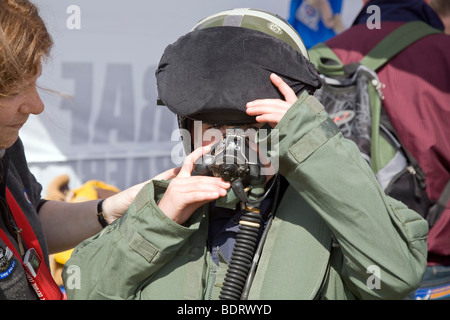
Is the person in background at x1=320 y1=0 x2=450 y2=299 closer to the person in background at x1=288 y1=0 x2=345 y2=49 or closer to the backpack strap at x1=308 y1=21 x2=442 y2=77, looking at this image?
the backpack strap at x1=308 y1=21 x2=442 y2=77

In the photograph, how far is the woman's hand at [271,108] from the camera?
4.46 feet

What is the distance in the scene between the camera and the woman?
1.46 m

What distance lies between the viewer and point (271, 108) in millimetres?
1370

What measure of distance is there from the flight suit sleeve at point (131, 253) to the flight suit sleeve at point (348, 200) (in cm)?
32

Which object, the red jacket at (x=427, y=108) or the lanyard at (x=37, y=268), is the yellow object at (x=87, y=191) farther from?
the red jacket at (x=427, y=108)

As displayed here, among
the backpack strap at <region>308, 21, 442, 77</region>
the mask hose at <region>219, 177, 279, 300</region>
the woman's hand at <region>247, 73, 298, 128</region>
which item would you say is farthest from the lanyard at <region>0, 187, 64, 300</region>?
the backpack strap at <region>308, 21, 442, 77</region>

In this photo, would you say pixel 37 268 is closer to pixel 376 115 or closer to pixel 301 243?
pixel 301 243

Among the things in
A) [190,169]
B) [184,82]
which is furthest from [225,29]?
[190,169]

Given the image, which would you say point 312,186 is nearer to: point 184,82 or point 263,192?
point 263,192

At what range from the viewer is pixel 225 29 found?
4.77 feet

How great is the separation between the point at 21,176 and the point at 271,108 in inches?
38.5

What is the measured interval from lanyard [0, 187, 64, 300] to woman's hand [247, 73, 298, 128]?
2.58ft

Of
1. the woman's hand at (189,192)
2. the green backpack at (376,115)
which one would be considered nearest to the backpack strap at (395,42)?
the green backpack at (376,115)

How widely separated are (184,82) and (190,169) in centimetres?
22
